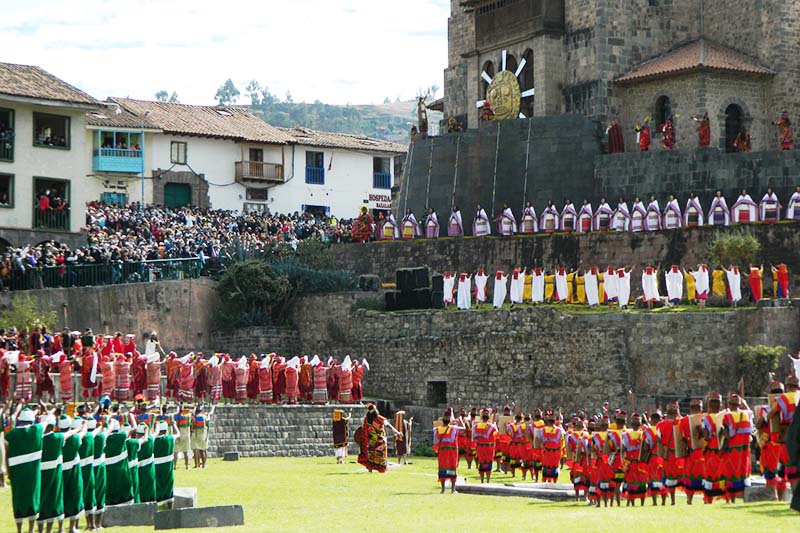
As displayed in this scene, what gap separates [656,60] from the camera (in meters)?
49.8

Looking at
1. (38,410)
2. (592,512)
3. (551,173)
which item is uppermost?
(551,173)

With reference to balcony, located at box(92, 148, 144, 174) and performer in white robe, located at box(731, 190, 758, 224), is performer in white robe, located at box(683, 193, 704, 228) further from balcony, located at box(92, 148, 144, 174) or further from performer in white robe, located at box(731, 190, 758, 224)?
balcony, located at box(92, 148, 144, 174)

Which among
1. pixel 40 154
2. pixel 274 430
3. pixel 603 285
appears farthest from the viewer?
pixel 40 154

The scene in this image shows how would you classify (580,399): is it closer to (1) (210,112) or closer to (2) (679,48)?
(2) (679,48)

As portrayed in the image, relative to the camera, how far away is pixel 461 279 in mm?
44469

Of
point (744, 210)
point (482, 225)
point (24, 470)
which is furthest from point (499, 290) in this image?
point (24, 470)

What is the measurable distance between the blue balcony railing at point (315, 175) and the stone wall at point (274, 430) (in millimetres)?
32141

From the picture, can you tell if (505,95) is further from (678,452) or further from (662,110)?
(678,452)

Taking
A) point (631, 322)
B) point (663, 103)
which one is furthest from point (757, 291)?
point (663, 103)

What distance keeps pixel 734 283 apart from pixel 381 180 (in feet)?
122

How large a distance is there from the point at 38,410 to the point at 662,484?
30.9 feet

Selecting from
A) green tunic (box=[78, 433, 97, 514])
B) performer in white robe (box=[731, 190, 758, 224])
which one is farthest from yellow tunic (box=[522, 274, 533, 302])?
green tunic (box=[78, 433, 97, 514])

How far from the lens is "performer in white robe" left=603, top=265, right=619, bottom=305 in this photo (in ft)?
134

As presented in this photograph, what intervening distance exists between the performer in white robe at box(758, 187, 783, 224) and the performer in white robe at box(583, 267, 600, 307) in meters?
4.96
